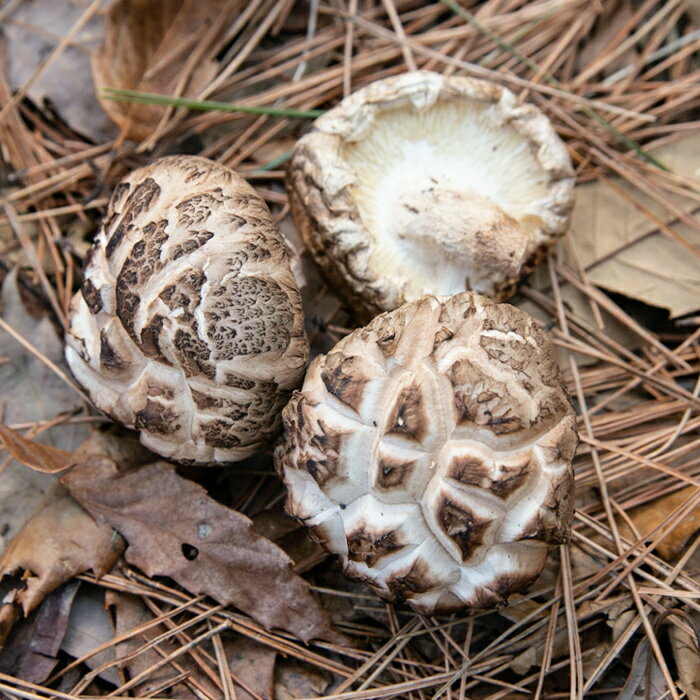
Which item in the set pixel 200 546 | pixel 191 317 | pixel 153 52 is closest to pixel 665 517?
pixel 200 546

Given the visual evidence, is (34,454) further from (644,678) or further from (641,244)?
(641,244)

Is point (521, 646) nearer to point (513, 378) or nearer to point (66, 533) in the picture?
point (513, 378)

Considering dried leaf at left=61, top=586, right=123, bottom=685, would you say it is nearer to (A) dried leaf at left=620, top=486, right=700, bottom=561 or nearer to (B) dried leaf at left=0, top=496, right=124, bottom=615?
(B) dried leaf at left=0, top=496, right=124, bottom=615

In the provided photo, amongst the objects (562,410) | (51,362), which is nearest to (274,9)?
(51,362)

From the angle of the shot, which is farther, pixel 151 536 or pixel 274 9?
pixel 274 9

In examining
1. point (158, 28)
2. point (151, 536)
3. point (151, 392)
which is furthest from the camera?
point (158, 28)

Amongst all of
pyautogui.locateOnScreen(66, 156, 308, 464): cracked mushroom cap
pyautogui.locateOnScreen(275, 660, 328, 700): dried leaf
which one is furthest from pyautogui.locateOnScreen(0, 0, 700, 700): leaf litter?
pyautogui.locateOnScreen(66, 156, 308, 464): cracked mushroom cap
